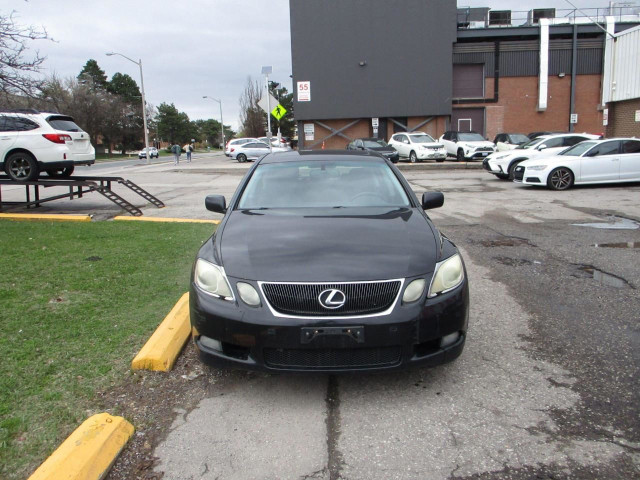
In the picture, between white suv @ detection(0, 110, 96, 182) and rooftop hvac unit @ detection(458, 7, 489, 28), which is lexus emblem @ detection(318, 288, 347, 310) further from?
rooftop hvac unit @ detection(458, 7, 489, 28)

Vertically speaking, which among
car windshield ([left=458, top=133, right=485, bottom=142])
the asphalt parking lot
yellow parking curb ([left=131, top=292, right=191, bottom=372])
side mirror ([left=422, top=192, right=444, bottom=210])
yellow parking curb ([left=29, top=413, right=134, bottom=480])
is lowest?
the asphalt parking lot

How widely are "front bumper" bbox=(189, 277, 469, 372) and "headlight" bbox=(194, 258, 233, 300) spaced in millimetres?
50

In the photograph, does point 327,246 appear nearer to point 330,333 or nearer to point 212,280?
point 330,333

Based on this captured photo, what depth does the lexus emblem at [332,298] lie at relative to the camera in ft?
10.7

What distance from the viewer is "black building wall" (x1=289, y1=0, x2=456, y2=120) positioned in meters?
36.7

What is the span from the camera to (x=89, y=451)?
2.79 meters

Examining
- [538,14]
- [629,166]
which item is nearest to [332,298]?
[629,166]

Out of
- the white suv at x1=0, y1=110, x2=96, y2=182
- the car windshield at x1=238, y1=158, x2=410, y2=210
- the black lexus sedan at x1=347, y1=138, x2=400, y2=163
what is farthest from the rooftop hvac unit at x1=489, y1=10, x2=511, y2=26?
the car windshield at x1=238, y1=158, x2=410, y2=210

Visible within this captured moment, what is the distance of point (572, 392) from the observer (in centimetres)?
355

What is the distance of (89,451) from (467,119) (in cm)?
3940

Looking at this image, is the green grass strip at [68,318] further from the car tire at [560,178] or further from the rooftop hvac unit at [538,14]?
the rooftop hvac unit at [538,14]

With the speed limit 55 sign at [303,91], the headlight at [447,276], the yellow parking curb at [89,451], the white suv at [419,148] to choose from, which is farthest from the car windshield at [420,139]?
the yellow parking curb at [89,451]

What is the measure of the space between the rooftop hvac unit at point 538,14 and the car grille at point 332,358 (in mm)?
41906

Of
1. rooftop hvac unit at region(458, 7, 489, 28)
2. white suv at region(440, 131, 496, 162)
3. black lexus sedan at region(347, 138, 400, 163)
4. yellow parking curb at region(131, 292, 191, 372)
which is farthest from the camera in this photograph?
rooftop hvac unit at region(458, 7, 489, 28)
